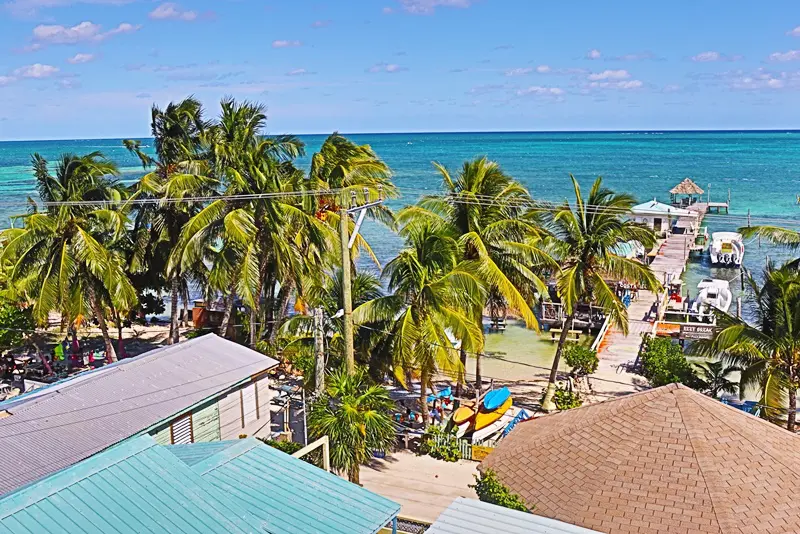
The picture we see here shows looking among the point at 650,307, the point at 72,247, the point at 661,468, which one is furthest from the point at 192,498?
the point at 650,307

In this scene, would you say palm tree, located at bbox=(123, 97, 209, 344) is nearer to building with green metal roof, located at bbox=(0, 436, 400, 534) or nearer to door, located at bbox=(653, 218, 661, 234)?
building with green metal roof, located at bbox=(0, 436, 400, 534)

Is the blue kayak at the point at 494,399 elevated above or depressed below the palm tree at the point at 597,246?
below

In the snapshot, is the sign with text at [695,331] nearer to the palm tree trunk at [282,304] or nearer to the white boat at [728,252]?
the palm tree trunk at [282,304]

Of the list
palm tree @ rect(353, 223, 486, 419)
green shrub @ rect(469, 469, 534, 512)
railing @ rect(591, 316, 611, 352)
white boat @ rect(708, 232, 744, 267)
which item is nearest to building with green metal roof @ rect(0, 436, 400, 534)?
green shrub @ rect(469, 469, 534, 512)

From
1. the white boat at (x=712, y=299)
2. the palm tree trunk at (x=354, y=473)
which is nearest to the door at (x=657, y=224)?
the white boat at (x=712, y=299)

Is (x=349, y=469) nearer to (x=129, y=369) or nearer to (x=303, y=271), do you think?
(x=129, y=369)
